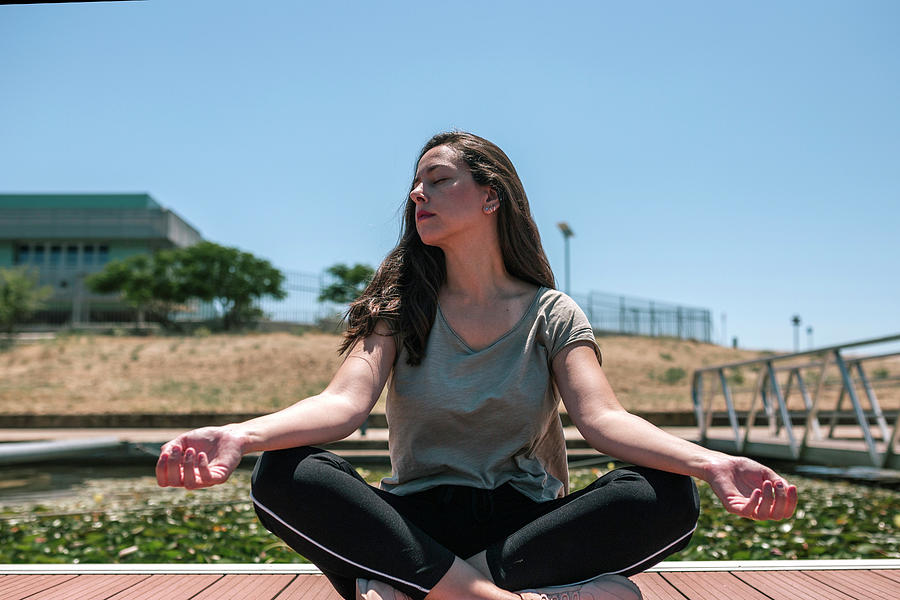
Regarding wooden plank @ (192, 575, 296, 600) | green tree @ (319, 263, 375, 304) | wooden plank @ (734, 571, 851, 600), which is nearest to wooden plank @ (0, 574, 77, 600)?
wooden plank @ (192, 575, 296, 600)

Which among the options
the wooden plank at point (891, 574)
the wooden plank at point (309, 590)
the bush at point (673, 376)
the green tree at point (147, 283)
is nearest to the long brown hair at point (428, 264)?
the wooden plank at point (309, 590)

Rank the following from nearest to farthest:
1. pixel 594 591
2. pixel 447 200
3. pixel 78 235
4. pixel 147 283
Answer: pixel 594 591
pixel 447 200
pixel 147 283
pixel 78 235

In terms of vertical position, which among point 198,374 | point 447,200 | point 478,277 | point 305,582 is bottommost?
point 198,374

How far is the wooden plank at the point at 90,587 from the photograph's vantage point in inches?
73.5

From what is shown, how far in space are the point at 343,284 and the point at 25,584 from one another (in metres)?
27.1

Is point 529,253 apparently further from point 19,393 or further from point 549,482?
point 19,393

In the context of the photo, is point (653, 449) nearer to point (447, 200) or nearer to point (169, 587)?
point (447, 200)

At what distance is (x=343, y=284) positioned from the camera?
28.9m

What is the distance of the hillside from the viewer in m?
13.5

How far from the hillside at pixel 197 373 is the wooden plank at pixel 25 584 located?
9.58 metres

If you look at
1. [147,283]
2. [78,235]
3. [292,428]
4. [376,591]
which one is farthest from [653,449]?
[78,235]

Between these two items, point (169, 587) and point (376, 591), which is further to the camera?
point (169, 587)

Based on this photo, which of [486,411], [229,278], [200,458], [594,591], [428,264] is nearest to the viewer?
[200,458]

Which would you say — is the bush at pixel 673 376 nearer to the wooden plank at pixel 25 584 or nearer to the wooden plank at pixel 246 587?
the wooden plank at pixel 246 587
